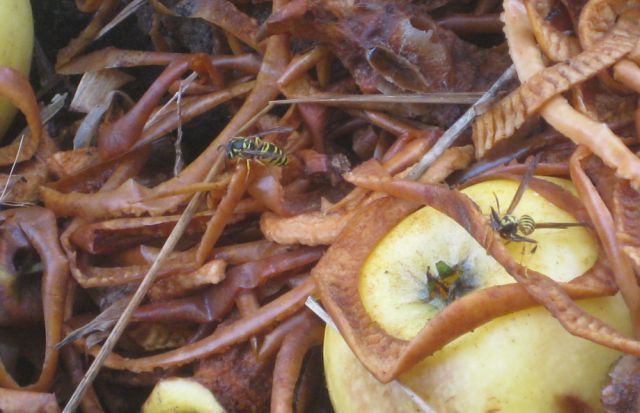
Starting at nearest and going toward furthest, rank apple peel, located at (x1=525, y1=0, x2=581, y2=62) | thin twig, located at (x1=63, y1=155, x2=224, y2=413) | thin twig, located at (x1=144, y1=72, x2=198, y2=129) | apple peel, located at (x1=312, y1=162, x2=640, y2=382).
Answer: apple peel, located at (x1=312, y1=162, x2=640, y2=382), apple peel, located at (x1=525, y1=0, x2=581, y2=62), thin twig, located at (x1=63, y1=155, x2=224, y2=413), thin twig, located at (x1=144, y1=72, x2=198, y2=129)

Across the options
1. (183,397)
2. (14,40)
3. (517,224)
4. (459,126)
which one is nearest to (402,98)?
(459,126)

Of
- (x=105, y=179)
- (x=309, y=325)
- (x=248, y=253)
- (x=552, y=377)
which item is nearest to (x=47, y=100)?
(x=105, y=179)

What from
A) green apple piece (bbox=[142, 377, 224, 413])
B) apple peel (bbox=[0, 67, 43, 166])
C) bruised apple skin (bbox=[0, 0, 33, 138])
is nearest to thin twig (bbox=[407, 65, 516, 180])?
green apple piece (bbox=[142, 377, 224, 413])

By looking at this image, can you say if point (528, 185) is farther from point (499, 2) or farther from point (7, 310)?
point (7, 310)

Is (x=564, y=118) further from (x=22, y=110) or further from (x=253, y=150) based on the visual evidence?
(x=22, y=110)

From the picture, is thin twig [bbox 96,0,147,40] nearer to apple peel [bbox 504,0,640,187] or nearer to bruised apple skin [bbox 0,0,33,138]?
bruised apple skin [bbox 0,0,33,138]
